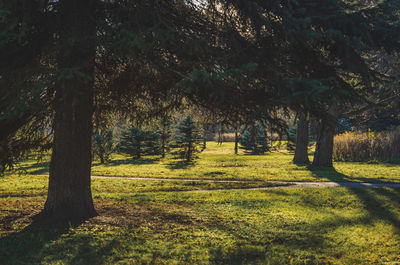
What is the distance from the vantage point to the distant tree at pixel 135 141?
25484 millimetres

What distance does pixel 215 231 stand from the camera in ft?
18.3

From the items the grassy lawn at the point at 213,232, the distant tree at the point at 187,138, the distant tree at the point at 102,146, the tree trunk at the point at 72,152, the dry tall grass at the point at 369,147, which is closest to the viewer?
the grassy lawn at the point at 213,232

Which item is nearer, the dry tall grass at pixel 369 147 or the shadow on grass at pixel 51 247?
the shadow on grass at pixel 51 247

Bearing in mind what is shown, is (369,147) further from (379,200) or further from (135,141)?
(135,141)

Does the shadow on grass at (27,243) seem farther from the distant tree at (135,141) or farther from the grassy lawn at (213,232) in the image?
the distant tree at (135,141)

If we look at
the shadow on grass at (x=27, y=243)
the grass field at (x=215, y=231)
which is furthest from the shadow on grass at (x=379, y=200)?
the shadow on grass at (x=27, y=243)

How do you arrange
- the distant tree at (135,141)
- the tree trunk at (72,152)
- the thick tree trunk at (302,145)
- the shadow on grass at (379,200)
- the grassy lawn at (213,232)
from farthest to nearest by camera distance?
the distant tree at (135,141) → the thick tree trunk at (302,145) → the shadow on grass at (379,200) → the tree trunk at (72,152) → the grassy lawn at (213,232)

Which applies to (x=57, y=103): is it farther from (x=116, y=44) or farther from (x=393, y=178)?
(x=393, y=178)

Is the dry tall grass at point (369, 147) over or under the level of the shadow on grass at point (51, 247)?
over

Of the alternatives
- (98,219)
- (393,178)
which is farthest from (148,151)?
(98,219)

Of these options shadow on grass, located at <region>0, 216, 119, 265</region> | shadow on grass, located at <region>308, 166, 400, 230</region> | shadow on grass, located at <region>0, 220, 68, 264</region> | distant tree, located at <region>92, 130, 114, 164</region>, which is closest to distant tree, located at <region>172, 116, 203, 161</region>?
distant tree, located at <region>92, 130, 114, 164</region>

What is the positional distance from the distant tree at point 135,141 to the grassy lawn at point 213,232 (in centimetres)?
1747

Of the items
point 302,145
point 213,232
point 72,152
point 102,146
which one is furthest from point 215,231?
point 102,146

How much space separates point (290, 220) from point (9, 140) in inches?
243
